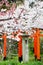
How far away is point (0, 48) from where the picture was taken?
1259 centimetres

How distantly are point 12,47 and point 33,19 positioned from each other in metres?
5.88

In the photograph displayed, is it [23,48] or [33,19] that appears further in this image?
[23,48]

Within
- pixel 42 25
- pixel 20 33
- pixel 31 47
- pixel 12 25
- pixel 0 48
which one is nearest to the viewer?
pixel 12 25

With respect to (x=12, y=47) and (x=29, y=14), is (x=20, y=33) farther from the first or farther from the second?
(x=12, y=47)

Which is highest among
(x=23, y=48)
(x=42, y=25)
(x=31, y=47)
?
(x=42, y=25)

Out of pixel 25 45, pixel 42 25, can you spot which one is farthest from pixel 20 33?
pixel 42 25

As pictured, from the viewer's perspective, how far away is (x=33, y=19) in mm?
7562

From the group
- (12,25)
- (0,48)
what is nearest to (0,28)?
(12,25)

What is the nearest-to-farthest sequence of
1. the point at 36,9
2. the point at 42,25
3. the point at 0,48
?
the point at 36,9
the point at 42,25
the point at 0,48

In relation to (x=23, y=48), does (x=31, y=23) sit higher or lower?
higher

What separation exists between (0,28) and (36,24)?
942 mm

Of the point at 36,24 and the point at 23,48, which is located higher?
the point at 36,24

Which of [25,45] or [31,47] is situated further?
[31,47]

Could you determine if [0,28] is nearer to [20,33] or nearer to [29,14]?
[29,14]
